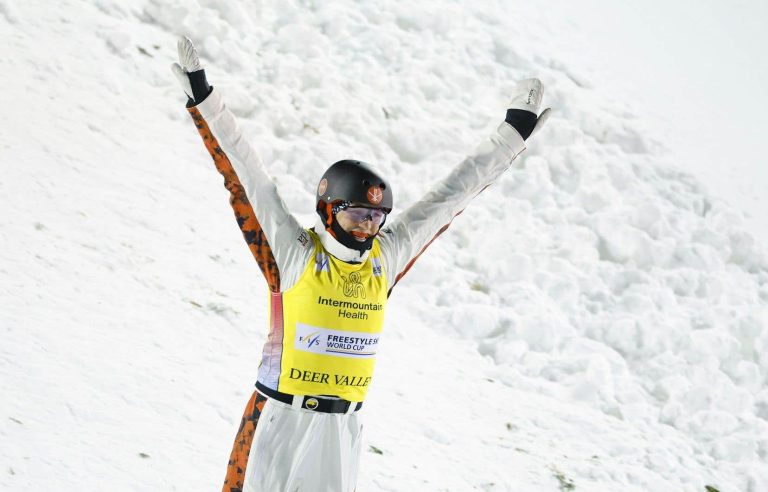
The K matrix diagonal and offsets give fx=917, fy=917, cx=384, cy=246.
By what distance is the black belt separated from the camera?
2619 mm

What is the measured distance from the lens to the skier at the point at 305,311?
8.60 ft

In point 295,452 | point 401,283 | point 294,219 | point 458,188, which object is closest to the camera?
point 295,452

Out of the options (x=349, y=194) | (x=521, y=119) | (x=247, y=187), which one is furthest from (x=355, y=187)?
(x=521, y=119)

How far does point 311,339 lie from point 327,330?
5 cm

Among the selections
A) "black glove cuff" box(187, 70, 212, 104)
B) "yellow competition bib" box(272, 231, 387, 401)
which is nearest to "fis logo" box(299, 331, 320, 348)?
"yellow competition bib" box(272, 231, 387, 401)

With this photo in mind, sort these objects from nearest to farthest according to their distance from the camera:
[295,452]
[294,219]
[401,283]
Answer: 1. [295,452]
2. [294,219]
3. [401,283]

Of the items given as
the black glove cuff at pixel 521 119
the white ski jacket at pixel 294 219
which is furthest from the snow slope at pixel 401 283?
the black glove cuff at pixel 521 119

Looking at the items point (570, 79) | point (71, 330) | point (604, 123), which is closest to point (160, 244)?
point (71, 330)

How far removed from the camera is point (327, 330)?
264 centimetres

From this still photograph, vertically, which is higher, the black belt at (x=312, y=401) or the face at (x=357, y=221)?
the face at (x=357, y=221)

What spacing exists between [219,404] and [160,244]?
1.64 m

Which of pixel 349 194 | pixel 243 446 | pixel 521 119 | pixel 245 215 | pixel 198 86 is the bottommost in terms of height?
pixel 243 446

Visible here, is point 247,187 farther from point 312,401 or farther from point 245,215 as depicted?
Answer: point 312,401

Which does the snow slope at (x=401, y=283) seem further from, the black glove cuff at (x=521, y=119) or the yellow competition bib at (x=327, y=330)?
the black glove cuff at (x=521, y=119)
